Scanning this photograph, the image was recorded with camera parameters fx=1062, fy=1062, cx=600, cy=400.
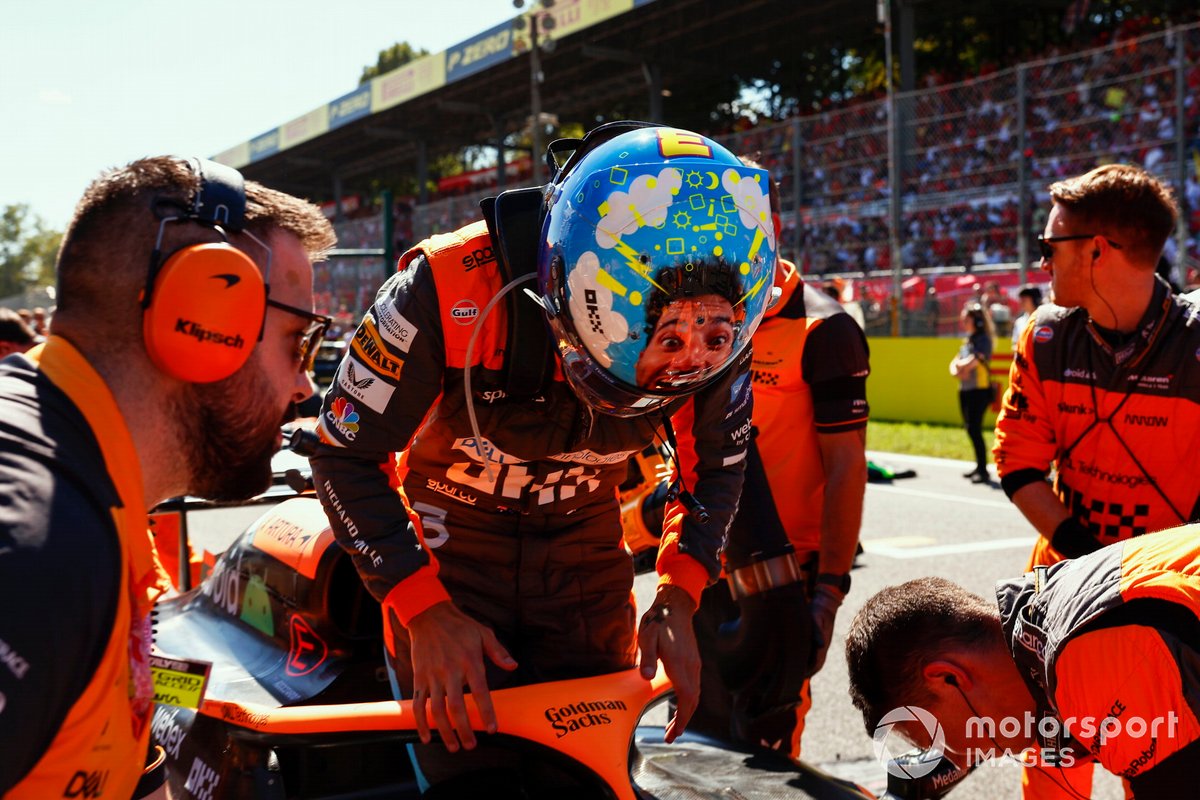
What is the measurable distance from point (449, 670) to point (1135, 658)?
1009 millimetres

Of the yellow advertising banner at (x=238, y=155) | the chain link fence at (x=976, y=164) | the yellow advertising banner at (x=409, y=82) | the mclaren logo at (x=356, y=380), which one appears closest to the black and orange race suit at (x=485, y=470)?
the mclaren logo at (x=356, y=380)

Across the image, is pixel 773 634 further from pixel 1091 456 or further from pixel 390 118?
pixel 390 118

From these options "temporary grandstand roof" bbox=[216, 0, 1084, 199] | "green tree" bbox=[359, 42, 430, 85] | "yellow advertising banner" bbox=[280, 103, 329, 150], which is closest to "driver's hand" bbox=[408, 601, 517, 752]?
"temporary grandstand roof" bbox=[216, 0, 1084, 199]

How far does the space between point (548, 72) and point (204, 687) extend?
26325 millimetres

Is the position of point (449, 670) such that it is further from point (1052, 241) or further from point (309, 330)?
point (1052, 241)

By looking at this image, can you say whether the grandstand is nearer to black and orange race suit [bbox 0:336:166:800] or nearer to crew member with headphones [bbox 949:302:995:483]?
crew member with headphones [bbox 949:302:995:483]

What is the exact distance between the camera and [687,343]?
1.74 m

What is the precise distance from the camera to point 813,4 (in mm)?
21000

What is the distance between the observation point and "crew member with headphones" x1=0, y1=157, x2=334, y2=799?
96 cm

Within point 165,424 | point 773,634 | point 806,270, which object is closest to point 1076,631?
point 773,634

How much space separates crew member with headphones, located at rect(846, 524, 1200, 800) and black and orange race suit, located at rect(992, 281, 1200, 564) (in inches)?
27.8

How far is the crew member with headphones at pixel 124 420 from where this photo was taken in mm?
960
